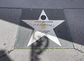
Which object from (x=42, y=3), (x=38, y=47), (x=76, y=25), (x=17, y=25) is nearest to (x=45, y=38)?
(x=38, y=47)

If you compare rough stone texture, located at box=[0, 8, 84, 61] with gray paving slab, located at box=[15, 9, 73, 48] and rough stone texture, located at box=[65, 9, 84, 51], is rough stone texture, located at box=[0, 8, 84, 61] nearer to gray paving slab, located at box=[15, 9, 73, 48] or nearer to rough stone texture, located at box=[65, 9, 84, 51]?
rough stone texture, located at box=[65, 9, 84, 51]

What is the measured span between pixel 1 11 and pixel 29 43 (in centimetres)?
250

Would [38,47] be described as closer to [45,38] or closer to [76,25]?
[45,38]

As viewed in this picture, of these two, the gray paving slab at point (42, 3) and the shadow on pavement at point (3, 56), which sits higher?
the gray paving slab at point (42, 3)

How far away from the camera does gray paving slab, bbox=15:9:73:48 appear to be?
309 centimetres

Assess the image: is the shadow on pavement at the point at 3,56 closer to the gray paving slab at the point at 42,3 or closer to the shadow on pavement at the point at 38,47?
the shadow on pavement at the point at 38,47

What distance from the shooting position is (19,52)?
9.43 ft

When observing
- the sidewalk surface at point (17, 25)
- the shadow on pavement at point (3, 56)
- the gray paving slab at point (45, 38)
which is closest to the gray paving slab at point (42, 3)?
the sidewalk surface at point (17, 25)

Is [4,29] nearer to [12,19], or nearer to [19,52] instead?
[12,19]

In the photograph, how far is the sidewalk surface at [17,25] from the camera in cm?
282

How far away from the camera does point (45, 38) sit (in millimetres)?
3227

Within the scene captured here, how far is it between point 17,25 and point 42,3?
2.04 meters

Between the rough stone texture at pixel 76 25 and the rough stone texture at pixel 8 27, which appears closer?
the rough stone texture at pixel 8 27

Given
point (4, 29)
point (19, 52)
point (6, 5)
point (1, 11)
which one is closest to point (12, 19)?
point (4, 29)
